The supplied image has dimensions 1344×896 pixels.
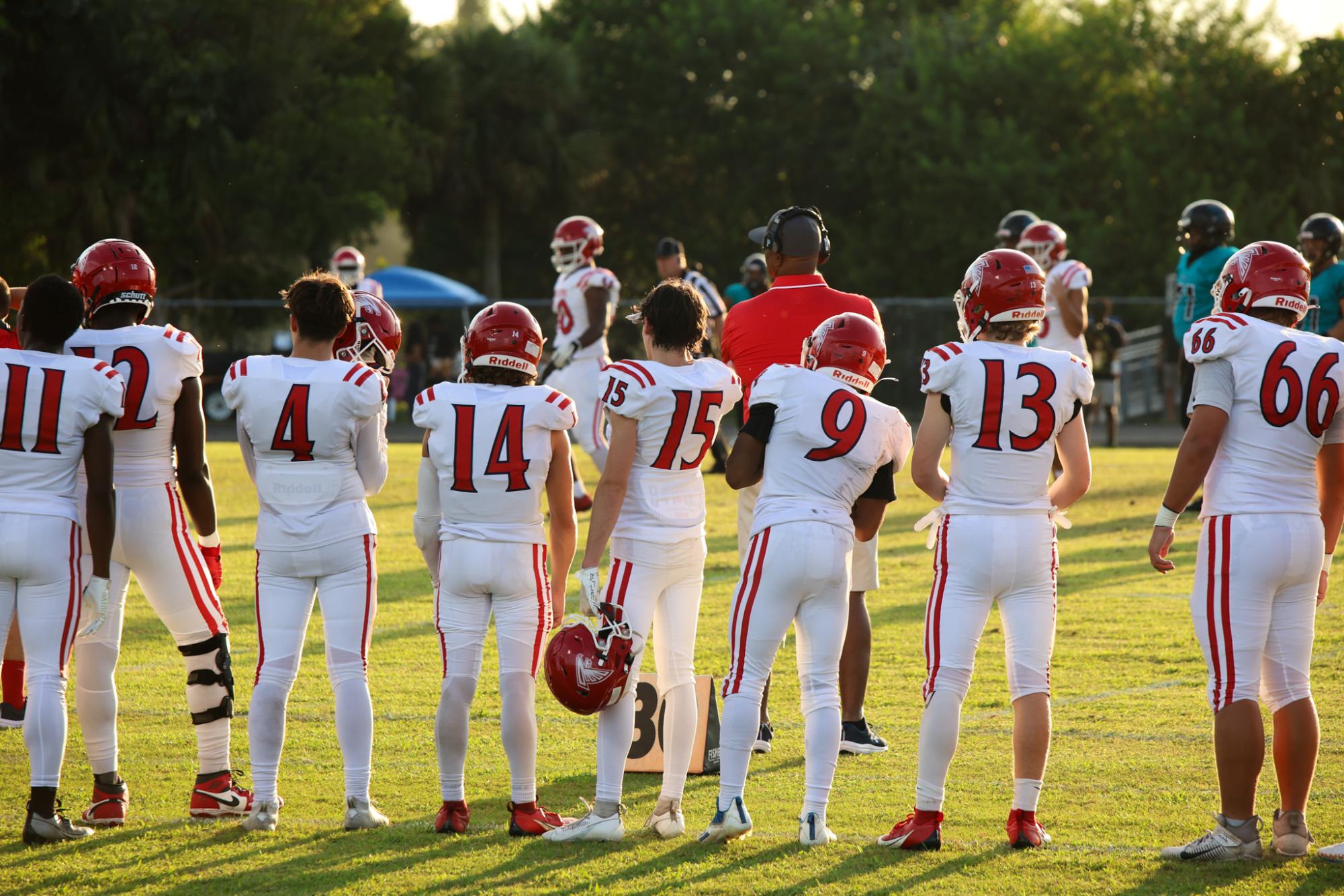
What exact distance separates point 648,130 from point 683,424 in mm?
39996

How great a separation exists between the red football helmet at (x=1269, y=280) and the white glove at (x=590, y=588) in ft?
7.41

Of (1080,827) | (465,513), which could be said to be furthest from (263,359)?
(1080,827)

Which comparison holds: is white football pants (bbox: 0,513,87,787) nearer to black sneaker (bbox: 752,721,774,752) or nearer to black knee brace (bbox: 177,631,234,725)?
black knee brace (bbox: 177,631,234,725)

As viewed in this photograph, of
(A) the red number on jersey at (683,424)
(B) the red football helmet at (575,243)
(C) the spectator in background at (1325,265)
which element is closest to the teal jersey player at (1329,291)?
(C) the spectator in background at (1325,265)

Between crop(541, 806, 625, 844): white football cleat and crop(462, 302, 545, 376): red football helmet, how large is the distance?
153 centimetres

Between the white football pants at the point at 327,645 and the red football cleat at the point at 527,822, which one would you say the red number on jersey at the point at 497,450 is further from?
the red football cleat at the point at 527,822

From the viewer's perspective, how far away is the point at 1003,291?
506 cm

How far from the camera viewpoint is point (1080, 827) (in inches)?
204

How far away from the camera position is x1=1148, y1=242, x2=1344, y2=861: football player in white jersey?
486cm

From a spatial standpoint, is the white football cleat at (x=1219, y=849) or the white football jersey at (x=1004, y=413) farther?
the white football jersey at (x=1004, y=413)

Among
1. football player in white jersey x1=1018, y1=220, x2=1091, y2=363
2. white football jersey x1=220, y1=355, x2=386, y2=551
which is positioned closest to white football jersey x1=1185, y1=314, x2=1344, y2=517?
white football jersey x1=220, y1=355, x2=386, y2=551

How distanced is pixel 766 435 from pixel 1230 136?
34.6 m

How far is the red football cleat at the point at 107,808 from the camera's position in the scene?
5.31 meters

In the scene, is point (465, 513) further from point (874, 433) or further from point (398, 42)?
point (398, 42)
